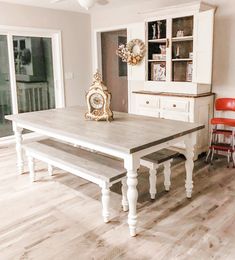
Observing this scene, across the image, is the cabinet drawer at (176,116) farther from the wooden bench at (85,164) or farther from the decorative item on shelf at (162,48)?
the wooden bench at (85,164)

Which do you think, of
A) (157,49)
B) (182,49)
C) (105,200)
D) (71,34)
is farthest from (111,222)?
(71,34)

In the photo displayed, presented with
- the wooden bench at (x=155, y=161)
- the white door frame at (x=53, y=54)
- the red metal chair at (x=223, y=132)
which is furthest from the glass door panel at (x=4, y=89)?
the red metal chair at (x=223, y=132)

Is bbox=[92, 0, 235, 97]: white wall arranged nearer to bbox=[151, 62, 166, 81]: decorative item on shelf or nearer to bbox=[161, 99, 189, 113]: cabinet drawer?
bbox=[161, 99, 189, 113]: cabinet drawer

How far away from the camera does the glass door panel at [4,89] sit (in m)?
4.99

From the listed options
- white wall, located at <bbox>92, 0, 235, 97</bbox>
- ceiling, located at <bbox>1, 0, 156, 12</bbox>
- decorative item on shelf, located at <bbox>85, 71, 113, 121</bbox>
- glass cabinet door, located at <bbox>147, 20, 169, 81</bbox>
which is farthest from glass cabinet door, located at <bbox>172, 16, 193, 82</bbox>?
decorative item on shelf, located at <bbox>85, 71, 113, 121</bbox>

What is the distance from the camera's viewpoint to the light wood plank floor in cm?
218

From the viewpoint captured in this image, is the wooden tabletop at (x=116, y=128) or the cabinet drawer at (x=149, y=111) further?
the cabinet drawer at (x=149, y=111)

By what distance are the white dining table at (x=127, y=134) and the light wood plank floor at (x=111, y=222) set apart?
216 millimetres

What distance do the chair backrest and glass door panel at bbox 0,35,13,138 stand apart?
3508 millimetres

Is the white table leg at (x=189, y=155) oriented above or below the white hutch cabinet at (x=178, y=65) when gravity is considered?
below

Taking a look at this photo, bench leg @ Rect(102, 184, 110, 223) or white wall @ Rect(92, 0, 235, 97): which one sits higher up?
white wall @ Rect(92, 0, 235, 97)

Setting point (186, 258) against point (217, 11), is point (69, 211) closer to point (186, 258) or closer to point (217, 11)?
point (186, 258)

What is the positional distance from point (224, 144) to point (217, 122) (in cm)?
41

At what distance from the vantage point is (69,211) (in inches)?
110
